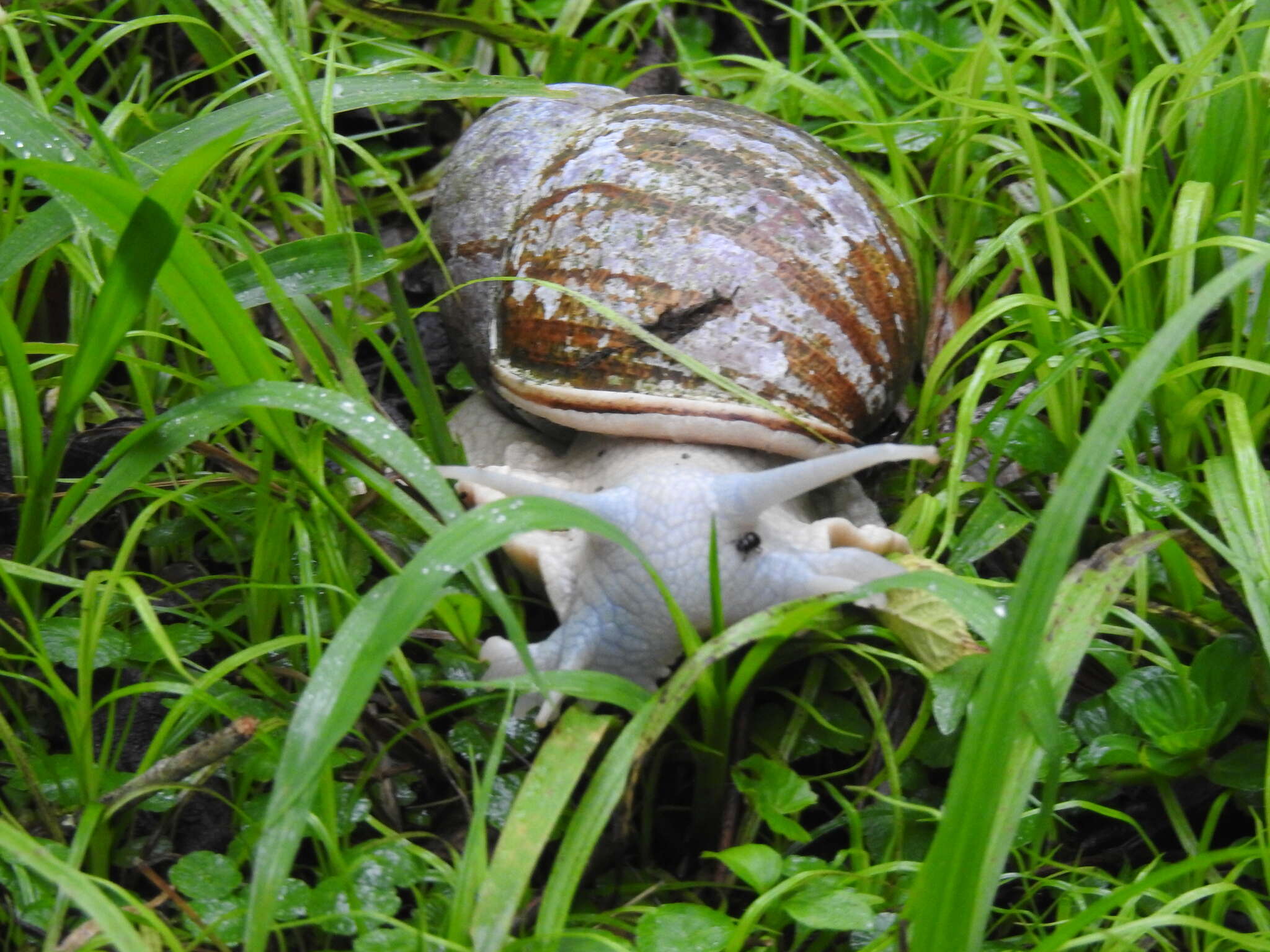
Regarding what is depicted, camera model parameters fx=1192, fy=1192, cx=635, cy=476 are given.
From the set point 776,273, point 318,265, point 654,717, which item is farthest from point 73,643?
point 776,273

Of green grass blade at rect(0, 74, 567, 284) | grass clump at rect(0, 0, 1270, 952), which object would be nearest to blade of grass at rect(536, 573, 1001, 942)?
grass clump at rect(0, 0, 1270, 952)

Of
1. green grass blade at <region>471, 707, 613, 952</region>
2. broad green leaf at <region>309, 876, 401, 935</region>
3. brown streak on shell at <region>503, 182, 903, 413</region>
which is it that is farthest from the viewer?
brown streak on shell at <region>503, 182, 903, 413</region>

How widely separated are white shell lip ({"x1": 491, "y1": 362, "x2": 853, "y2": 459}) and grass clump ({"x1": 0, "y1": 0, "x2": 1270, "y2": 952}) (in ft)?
0.62

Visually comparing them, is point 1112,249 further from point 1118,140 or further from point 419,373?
point 419,373

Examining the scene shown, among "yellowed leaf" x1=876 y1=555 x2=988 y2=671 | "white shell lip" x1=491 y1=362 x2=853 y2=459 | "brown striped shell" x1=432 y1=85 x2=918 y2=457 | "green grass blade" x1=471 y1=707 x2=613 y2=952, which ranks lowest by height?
"green grass blade" x1=471 y1=707 x2=613 y2=952

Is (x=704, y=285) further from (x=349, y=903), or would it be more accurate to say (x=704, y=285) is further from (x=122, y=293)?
(x=349, y=903)

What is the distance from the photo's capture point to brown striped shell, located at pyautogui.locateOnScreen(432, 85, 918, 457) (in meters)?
1.77

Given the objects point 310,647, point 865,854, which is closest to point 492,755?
point 310,647

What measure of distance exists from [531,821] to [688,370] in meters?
0.77

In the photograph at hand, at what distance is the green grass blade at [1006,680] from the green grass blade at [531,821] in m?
0.37

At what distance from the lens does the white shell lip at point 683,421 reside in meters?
1.74

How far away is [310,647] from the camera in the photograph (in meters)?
1.43

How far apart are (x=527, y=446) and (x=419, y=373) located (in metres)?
0.26

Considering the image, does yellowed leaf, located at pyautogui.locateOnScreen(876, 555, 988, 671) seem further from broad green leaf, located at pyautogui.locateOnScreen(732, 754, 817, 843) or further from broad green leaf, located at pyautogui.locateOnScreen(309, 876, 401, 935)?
broad green leaf, located at pyautogui.locateOnScreen(309, 876, 401, 935)
